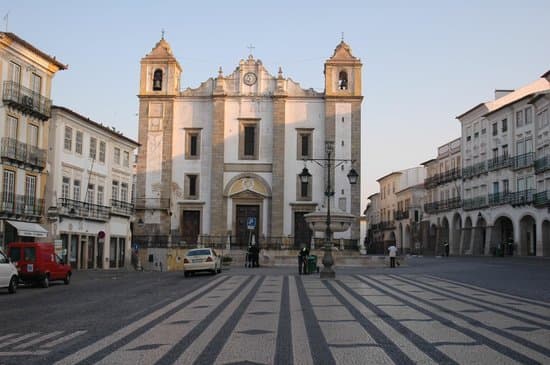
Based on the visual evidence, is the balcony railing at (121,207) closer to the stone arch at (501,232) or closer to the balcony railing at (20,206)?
the balcony railing at (20,206)

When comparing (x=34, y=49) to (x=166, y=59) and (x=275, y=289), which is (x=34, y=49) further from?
(x=275, y=289)

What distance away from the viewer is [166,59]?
54281mm

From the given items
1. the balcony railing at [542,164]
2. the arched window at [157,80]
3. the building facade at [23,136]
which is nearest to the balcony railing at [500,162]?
the balcony railing at [542,164]

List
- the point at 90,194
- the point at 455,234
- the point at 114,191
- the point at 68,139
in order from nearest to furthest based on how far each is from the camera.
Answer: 1. the point at 68,139
2. the point at 90,194
3. the point at 114,191
4. the point at 455,234

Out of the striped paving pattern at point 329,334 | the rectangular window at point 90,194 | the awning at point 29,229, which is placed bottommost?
the striped paving pattern at point 329,334

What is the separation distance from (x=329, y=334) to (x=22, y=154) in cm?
3008

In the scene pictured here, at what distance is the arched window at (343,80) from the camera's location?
53.6m

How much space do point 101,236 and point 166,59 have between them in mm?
20545

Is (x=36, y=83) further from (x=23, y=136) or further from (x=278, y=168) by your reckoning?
(x=278, y=168)

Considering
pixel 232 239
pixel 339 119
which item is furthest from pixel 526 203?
pixel 232 239

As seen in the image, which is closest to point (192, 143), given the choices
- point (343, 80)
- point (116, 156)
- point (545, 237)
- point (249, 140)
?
point (249, 140)

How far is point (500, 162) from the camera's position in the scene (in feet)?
190

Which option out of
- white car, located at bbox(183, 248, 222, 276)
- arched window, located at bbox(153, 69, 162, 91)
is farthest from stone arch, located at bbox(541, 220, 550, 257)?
arched window, located at bbox(153, 69, 162, 91)

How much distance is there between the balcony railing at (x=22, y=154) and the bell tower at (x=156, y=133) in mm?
14666
